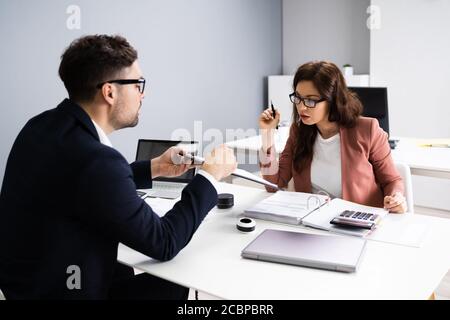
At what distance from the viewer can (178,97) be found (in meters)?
3.97

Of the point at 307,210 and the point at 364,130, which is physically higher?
the point at 364,130

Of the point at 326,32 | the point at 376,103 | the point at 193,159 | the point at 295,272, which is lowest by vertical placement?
the point at 295,272

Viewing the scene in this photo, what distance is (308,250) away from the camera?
1.29 meters

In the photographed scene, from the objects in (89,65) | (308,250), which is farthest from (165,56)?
(308,250)

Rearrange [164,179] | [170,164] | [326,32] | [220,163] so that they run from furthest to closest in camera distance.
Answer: [326,32]
[164,179]
[170,164]
[220,163]

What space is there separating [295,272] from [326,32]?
4.10m

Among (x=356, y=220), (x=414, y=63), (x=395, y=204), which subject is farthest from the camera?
(x=414, y=63)

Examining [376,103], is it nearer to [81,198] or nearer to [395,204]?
[395,204]

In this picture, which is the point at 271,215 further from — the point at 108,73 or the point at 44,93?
the point at 44,93

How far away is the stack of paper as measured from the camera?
160cm

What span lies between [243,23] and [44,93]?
2.41m

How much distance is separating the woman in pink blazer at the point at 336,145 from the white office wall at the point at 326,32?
9.23 ft

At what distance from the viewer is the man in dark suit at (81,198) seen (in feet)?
3.58

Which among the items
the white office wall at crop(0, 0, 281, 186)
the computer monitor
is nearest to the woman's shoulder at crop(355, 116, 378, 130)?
the computer monitor
